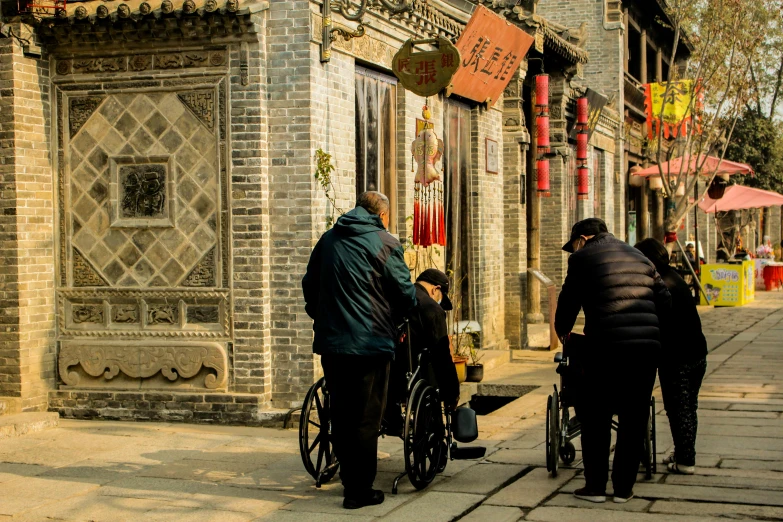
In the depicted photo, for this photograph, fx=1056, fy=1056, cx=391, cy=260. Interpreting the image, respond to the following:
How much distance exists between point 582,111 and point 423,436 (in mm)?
12580

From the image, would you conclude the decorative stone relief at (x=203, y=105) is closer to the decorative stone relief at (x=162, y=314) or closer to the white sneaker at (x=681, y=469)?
the decorative stone relief at (x=162, y=314)

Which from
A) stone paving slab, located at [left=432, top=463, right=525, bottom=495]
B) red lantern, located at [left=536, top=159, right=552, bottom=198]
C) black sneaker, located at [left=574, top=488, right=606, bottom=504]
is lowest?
stone paving slab, located at [left=432, top=463, right=525, bottom=495]

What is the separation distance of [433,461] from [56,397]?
4616 millimetres

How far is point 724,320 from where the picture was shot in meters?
20.4

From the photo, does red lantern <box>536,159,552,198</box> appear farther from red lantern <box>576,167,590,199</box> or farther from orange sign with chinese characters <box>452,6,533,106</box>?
red lantern <box>576,167,590,199</box>

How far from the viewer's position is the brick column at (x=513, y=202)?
1571 cm

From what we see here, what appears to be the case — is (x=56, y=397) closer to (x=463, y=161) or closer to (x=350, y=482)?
(x=350, y=482)

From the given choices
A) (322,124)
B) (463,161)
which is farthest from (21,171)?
(463,161)

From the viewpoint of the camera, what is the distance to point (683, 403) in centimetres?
732

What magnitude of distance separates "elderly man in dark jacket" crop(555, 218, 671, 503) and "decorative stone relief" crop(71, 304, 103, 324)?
530cm

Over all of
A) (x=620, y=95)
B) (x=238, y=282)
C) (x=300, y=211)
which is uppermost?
(x=620, y=95)

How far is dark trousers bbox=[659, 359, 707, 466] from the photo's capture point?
7289 mm

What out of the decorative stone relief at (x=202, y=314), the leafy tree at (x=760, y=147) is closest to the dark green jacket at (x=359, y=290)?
the decorative stone relief at (x=202, y=314)

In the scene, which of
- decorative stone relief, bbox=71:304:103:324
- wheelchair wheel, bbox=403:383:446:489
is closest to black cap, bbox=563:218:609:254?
wheelchair wheel, bbox=403:383:446:489
